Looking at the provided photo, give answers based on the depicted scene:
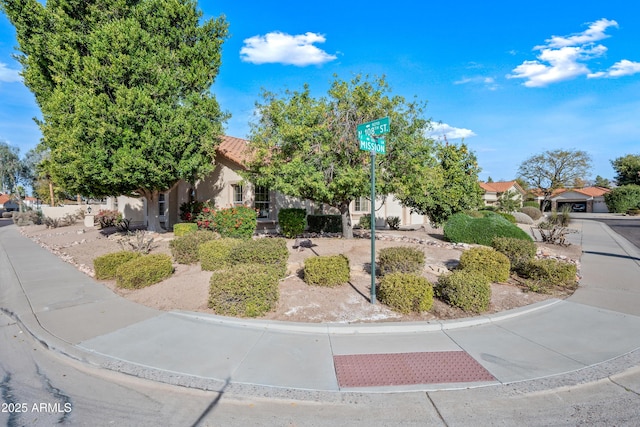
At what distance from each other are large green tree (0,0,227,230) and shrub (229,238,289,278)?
648 centimetres

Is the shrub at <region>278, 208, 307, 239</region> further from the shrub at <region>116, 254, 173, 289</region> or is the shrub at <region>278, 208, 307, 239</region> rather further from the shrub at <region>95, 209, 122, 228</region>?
the shrub at <region>95, 209, 122, 228</region>

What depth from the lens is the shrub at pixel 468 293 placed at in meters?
5.37

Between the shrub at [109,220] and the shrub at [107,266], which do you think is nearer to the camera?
the shrub at [107,266]

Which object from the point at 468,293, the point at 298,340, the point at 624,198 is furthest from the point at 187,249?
the point at 624,198

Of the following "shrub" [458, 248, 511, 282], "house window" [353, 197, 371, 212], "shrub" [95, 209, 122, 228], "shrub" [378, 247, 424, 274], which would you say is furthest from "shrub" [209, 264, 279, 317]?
"shrub" [95, 209, 122, 228]

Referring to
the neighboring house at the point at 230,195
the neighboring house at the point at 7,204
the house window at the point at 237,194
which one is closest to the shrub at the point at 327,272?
the neighboring house at the point at 230,195

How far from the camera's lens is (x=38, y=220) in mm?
26219

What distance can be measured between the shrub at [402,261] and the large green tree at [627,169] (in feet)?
211

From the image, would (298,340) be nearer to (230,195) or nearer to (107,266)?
(107,266)

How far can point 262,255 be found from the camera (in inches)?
267

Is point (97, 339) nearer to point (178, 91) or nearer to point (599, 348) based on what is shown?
point (599, 348)

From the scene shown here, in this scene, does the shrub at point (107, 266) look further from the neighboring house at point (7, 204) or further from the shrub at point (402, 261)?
the neighboring house at point (7, 204)

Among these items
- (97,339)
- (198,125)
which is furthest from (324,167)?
(97,339)

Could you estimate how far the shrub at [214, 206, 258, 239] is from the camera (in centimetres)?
1147
